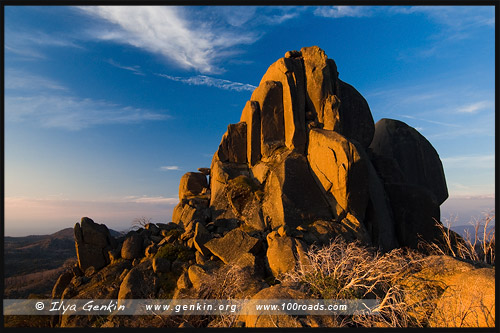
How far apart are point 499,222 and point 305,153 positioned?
1807 cm

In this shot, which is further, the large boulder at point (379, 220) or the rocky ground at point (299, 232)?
the large boulder at point (379, 220)

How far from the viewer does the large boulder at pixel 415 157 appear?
123ft

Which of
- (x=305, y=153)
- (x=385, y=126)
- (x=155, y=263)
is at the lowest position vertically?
(x=155, y=263)

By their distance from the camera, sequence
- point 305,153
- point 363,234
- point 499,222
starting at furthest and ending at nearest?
point 305,153 → point 363,234 → point 499,222

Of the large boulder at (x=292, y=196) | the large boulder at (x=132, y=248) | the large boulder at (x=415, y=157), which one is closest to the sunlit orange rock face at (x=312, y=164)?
the large boulder at (x=292, y=196)

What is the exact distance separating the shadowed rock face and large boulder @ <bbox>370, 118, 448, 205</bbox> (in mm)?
6174

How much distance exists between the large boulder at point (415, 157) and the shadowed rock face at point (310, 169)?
20.3 feet

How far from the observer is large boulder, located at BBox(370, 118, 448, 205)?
37438 mm

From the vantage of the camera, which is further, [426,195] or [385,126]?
[385,126]

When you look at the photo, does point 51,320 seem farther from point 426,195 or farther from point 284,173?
point 426,195

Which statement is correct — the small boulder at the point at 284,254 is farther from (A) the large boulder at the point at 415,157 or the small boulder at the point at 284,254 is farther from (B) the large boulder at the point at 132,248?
(A) the large boulder at the point at 415,157

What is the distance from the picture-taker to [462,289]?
1001 cm

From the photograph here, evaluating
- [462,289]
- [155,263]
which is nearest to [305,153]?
[155,263]


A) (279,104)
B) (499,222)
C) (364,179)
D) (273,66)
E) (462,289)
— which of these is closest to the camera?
(499,222)
